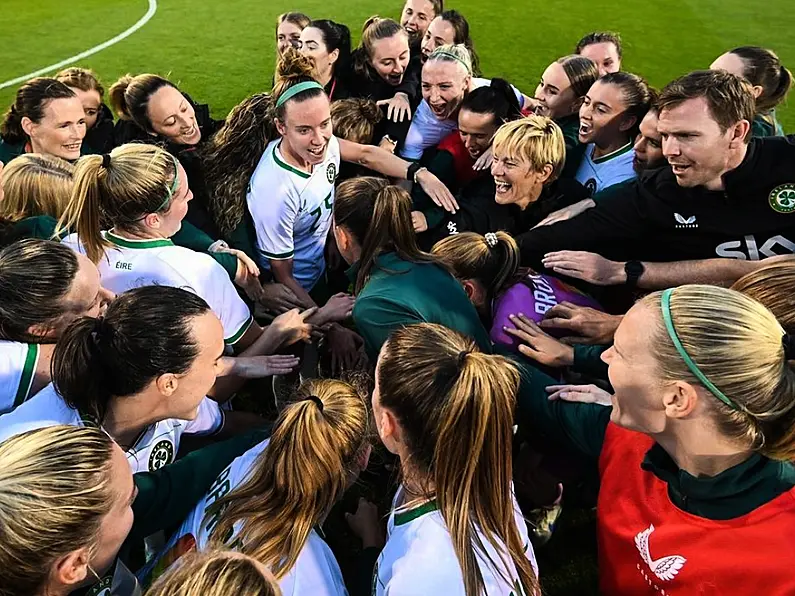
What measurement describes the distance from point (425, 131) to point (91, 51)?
8.39 metres

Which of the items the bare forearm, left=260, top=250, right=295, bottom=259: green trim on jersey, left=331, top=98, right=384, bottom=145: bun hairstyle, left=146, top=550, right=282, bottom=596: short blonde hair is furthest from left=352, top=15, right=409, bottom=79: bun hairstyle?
left=146, top=550, right=282, bottom=596: short blonde hair

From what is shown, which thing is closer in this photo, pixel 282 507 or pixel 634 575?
pixel 282 507

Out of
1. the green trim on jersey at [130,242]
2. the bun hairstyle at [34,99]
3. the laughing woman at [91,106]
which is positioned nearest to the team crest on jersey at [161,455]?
the green trim on jersey at [130,242]

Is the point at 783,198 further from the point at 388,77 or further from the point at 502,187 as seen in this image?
the point at 388,77

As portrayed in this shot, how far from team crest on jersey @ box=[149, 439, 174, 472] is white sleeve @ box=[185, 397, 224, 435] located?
206 millimetres

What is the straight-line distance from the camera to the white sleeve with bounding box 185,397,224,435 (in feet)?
9.84

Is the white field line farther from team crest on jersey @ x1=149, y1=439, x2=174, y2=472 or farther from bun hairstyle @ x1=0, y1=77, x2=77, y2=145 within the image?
team crest on jersey @ x1=149, y1=439, x2=174, y2=472

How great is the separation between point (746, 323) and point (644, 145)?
2.47 metres

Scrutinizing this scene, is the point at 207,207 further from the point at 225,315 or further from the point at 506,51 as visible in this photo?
the point at 506,51

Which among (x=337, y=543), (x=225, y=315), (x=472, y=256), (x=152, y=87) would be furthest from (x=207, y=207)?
(x=337, y=543)

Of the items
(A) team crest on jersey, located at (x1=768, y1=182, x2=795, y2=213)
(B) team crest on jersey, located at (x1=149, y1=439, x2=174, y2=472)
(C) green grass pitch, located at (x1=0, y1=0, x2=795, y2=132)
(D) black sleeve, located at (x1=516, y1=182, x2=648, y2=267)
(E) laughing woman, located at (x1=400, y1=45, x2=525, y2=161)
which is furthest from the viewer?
(C) green grass pitch, located at (x1=0, y1=0, x2=795, y2=132)

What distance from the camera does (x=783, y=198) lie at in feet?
11.2

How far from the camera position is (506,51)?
1136 cm

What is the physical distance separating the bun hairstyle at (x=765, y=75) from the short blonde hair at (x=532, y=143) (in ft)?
5.89
